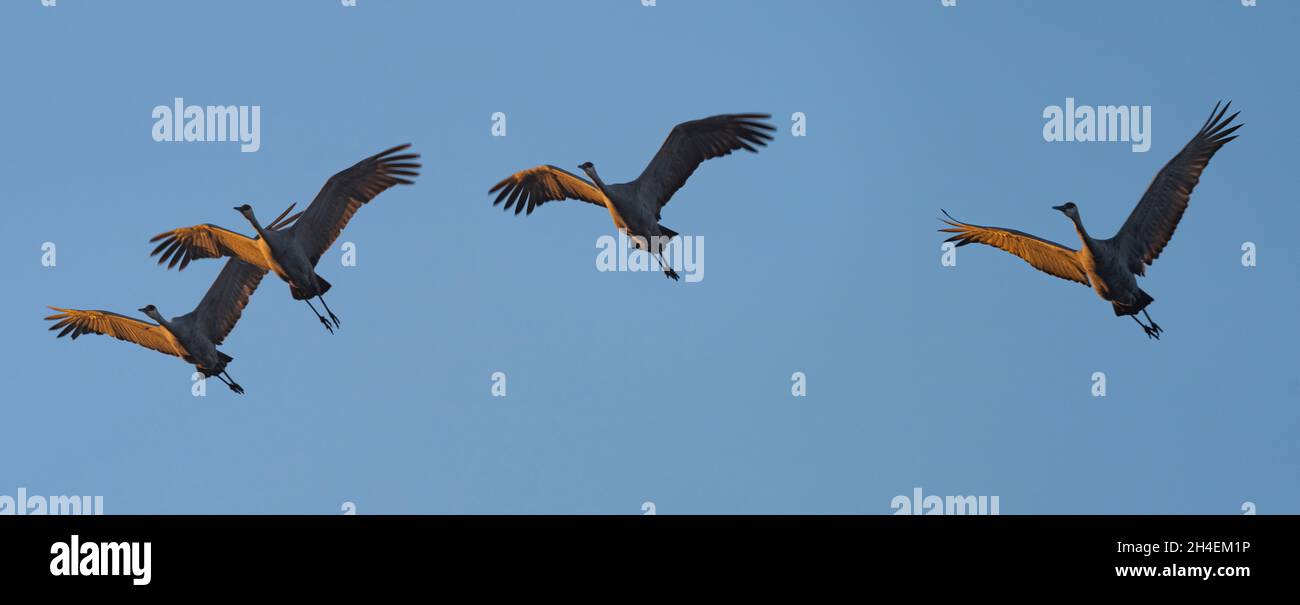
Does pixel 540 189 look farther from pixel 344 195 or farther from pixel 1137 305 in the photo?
pixel 1137 305

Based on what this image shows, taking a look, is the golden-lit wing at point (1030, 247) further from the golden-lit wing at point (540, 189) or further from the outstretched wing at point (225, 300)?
the outstretched wing at point (225, 300)

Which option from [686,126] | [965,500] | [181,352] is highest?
[686,126]

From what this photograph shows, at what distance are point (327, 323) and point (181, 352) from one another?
2923mm

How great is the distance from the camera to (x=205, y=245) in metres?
32.1

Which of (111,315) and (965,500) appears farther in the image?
(965,500)

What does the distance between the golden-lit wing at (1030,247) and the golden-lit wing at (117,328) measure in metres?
15.2

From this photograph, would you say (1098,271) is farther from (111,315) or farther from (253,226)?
(111,315)

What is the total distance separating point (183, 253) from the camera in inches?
1268

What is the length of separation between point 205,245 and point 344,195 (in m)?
2.88

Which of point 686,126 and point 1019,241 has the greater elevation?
point 686,126

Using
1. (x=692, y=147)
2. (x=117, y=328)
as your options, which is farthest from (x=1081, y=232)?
(x=117, y=328)

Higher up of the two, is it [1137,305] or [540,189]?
[540,189]

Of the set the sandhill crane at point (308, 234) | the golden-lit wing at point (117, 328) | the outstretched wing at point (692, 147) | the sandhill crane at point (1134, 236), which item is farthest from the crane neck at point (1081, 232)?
the golden-lit wing at point (117, 328)

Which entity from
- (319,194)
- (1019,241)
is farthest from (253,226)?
(1019,241)
